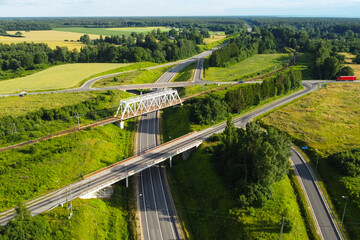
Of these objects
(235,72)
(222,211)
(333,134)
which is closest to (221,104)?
(333,134)

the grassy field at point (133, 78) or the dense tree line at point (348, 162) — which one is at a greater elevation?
the grassy field at point (133, 78)

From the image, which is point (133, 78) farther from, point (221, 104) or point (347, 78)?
point (347, 78)

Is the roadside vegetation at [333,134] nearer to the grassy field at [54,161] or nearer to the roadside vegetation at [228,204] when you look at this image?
the roadside vegetation at [228,204]

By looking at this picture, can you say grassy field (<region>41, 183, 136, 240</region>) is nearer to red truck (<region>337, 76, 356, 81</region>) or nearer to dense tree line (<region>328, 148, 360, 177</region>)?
dense tree line (<region>328, 148, 360, 177</region>)

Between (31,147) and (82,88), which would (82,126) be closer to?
(31,147)

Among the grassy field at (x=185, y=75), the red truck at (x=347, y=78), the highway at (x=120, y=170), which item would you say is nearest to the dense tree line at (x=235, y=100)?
the highway at (x=120, y=170)

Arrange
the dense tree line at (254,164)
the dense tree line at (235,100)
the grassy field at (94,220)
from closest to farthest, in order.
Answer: the grassy field at (94,220) < the dense tree line at (254,164) < the dense tree line at (235,100)
